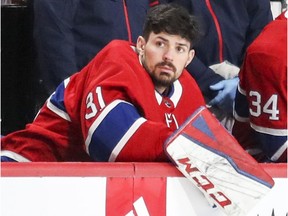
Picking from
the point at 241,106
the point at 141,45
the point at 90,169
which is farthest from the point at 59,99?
the point at 241,106

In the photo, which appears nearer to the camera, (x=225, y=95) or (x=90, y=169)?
(x=90, y=169)

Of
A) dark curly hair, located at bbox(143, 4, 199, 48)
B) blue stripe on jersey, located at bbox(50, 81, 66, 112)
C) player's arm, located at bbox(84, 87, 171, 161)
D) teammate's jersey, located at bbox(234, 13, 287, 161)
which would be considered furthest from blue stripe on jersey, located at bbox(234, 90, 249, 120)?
blue stripe on jersey, located at bbox(50, 81, 66, 112)

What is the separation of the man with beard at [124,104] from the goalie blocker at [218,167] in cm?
9

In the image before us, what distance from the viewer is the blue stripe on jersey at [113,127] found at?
2.14m

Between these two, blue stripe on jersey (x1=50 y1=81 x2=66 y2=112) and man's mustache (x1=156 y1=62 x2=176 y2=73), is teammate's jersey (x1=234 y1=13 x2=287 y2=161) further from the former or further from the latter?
blue stripe on jersey (x1=50 y1=81 x2=66 y2=112)

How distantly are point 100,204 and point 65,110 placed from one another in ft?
1.27

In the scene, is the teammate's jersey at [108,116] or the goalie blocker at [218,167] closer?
the goalie blocker at [218,167]

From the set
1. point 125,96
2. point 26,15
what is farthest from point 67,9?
point 125,96

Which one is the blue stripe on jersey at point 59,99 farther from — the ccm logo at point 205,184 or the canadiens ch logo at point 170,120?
the ccm logo at point 205,184

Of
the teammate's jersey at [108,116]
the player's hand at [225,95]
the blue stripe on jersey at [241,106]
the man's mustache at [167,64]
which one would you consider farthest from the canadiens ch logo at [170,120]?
the player's hand at [225,95]

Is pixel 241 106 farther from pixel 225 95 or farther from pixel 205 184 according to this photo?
pixel 205 184

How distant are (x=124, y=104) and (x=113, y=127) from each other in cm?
7

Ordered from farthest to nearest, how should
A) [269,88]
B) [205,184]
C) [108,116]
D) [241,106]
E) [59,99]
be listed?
[241,106] → [59,99] → [269,88] → [108,116] → [205,184]

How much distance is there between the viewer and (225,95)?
2752 millimetres
